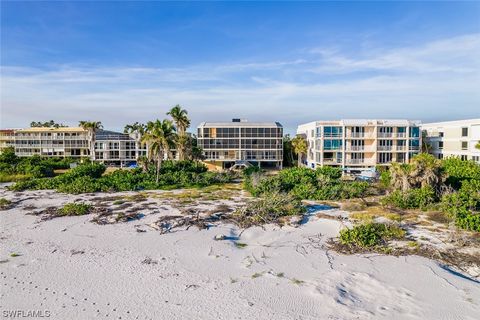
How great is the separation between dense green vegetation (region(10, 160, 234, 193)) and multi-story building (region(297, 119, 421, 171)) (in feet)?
63.8

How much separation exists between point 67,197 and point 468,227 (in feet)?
116

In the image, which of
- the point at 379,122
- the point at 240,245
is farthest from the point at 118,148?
the point at 240,245

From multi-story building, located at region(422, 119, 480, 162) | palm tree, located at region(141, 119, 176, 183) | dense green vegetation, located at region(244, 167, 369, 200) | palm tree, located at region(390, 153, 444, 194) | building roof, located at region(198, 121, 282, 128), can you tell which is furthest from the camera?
building roof, located at region(198, 121, 282, 128)

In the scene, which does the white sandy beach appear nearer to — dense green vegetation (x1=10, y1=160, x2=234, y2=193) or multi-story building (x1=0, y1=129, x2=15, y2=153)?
dense green vegetation (x1=10, y1=160, x2=234, y2=193)

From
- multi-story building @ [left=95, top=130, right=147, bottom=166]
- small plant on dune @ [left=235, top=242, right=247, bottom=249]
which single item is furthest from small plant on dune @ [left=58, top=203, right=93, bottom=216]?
multi-story building @ [left=95, top=130, right=147, bottom=166]

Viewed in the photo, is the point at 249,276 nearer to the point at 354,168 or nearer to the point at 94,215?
the point at 94,215

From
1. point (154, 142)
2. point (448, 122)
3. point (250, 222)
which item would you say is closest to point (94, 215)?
point (250, 222)

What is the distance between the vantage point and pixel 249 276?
15148 mm

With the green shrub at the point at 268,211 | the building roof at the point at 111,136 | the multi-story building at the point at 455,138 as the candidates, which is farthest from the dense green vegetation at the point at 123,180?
the multi-story building at the point at 455,138

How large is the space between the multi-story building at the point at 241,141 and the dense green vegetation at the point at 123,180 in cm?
1158

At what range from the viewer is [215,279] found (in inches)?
587

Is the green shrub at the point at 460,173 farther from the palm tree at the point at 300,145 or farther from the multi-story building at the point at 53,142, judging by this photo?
the multi-story building at the point at 53,142

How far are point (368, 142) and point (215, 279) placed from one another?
47.9m

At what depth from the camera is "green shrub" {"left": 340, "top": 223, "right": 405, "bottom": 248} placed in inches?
737
